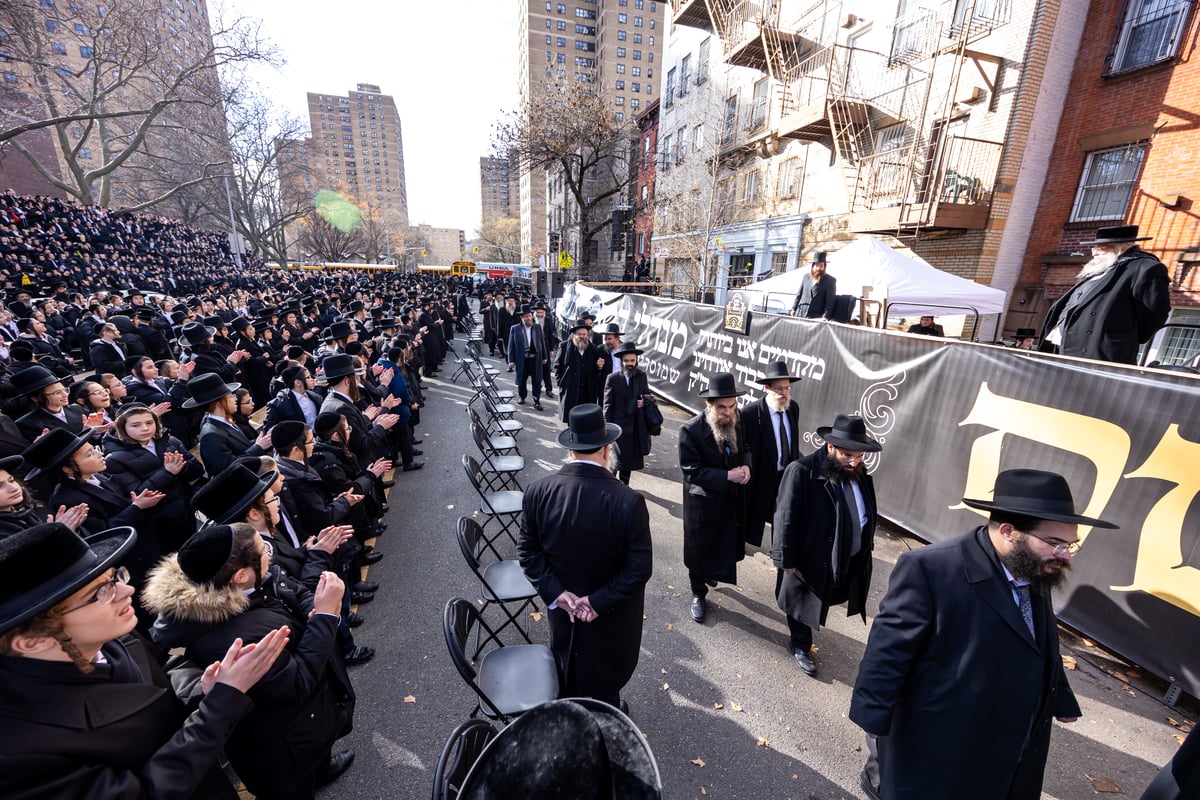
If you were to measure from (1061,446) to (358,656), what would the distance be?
6.18 meters

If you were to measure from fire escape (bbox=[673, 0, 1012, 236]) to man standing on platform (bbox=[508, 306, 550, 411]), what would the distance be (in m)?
10.2

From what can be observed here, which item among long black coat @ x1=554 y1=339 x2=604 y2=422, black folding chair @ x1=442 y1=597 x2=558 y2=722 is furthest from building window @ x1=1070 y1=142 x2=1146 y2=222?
black folding chair @ x1=442 y1=597 x2=558 y2=722

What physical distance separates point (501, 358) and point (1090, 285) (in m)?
14.9

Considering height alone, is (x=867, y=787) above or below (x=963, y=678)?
below

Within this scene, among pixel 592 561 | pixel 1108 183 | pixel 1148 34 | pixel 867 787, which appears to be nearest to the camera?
pixel 592 561

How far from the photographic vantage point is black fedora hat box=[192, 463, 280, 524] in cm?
253

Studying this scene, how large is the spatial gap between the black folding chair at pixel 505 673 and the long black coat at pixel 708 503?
1.74m

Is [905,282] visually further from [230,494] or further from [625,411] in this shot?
[230,494]

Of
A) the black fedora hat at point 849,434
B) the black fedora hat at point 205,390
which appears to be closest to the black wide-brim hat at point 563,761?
the black fedora hat at point 849,434

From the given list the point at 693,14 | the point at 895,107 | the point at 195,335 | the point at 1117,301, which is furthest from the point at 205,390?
the point at 693,14

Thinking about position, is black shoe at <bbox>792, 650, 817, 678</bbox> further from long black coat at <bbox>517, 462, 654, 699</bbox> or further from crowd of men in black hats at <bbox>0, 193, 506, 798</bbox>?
crowd of men in black hats at <bbox>0, 193, 506, 798</bbox>

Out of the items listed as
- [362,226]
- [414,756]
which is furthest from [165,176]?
[414,756]

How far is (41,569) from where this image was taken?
1.53 metres

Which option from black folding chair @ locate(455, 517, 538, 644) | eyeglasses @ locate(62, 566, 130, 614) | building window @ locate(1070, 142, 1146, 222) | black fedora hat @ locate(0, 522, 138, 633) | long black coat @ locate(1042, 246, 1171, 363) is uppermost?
building window @ locate(1070, 142, 1146, 222)
